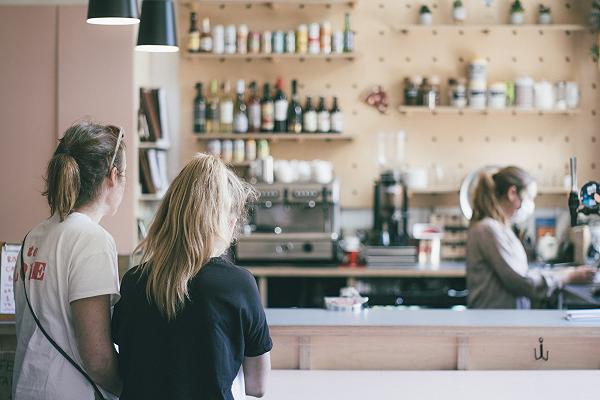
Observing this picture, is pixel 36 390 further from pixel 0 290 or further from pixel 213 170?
pixel 0 290

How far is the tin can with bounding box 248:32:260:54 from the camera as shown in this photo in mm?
6098

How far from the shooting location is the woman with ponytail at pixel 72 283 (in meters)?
2.20

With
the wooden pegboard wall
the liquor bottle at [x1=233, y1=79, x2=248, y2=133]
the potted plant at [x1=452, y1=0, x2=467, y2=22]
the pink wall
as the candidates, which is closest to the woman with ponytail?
the pink wall

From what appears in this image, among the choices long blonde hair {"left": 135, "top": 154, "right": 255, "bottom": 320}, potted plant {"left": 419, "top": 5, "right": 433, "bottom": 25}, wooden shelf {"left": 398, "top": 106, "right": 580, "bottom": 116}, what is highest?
potted plant {"left": 419, "top": 5, "right": 433, "bottom": 25}

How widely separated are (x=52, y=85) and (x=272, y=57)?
1532mm

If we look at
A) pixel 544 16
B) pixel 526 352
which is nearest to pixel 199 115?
pixel 544 16

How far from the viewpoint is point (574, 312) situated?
354cm

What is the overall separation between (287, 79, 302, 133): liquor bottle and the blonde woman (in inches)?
156

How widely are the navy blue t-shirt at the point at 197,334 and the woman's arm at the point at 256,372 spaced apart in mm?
83

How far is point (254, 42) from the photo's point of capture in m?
6.10

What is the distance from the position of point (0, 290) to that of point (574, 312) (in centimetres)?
222

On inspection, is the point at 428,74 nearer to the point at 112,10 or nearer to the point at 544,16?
the point at 544,16

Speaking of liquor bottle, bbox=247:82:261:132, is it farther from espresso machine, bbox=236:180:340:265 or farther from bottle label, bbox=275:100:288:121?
espresso machine, bbox=236:180:340:265

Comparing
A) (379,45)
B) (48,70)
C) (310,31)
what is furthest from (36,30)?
(379,45)
